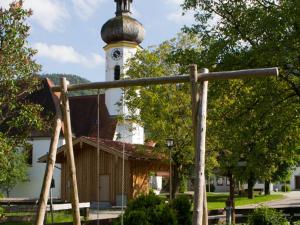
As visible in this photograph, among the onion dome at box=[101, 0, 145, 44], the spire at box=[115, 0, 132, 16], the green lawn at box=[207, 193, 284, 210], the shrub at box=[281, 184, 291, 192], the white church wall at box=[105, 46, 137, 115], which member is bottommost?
the green lawn at box=[207, 193, 284, 210]

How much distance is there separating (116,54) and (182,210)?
121ft

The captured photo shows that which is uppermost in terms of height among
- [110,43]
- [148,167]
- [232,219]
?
[110,43]

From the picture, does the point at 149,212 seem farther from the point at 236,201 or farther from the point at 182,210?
the point at 236,201

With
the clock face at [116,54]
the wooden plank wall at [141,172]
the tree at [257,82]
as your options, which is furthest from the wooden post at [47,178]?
the clock face at [116,54]

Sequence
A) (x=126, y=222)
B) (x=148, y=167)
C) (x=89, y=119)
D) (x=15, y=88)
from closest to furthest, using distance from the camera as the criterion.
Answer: (x=126, y=222) → (x=15, y=88) → (x=148, y=167) → (x=89, y=119)

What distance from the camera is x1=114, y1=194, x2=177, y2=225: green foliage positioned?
11.1 meters

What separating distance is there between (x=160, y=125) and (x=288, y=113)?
12.1 meters

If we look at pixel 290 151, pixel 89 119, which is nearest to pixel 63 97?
pixel 290 151

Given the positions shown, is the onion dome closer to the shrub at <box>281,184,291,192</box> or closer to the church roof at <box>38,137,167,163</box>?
the church roof at <box>38,137,167,163</box>

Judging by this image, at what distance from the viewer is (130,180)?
31.7 meters

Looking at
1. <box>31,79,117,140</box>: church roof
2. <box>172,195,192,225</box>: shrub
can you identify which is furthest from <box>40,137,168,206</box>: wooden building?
<box>172,195,192,225</box>: shrub

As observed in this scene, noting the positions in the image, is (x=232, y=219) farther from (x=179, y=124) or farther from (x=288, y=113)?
(x=179, y=124)

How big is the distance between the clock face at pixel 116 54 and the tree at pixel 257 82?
30337 mm

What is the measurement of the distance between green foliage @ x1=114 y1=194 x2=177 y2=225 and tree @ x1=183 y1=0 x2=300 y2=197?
5951mm
